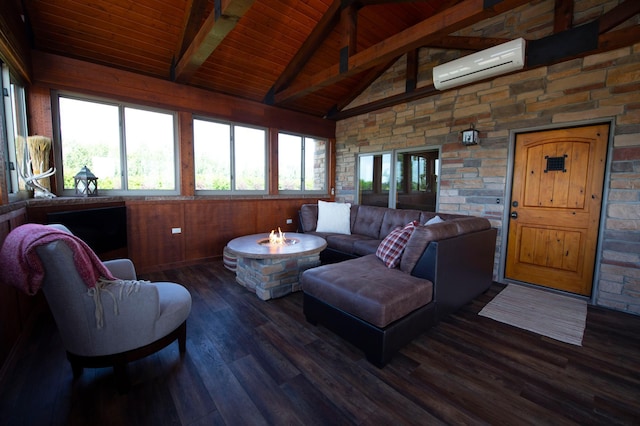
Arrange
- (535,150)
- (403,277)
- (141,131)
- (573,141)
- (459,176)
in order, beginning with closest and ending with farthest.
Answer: (403,277), (573,141), (535,150), (141,131), (459,176)

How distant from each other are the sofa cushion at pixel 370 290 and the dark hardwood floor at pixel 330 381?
35 centimetres

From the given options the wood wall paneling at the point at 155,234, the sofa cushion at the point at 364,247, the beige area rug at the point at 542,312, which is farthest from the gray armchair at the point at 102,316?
the beige area rug at the point at 542,312

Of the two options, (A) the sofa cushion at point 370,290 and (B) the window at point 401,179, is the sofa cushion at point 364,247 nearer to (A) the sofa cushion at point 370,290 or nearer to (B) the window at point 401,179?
(A) the sofa cushion at point 370,290

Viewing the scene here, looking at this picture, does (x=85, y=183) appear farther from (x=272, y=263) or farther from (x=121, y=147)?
(x=272, y=263)

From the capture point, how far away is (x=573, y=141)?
10.1 feet

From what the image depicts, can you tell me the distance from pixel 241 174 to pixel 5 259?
3541mm

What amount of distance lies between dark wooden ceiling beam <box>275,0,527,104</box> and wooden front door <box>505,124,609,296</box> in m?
1.79

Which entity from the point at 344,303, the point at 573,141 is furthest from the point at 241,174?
the point at 573,141

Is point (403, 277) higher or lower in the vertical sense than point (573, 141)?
lower

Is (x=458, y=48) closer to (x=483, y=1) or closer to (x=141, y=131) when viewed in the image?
(x=483, y=1)

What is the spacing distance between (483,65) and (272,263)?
10.7 feet

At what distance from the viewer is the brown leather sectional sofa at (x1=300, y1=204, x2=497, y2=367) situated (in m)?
1.84

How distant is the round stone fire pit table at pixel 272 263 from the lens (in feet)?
9.29

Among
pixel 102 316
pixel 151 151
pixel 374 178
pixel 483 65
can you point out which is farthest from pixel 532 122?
pixel 151 151
